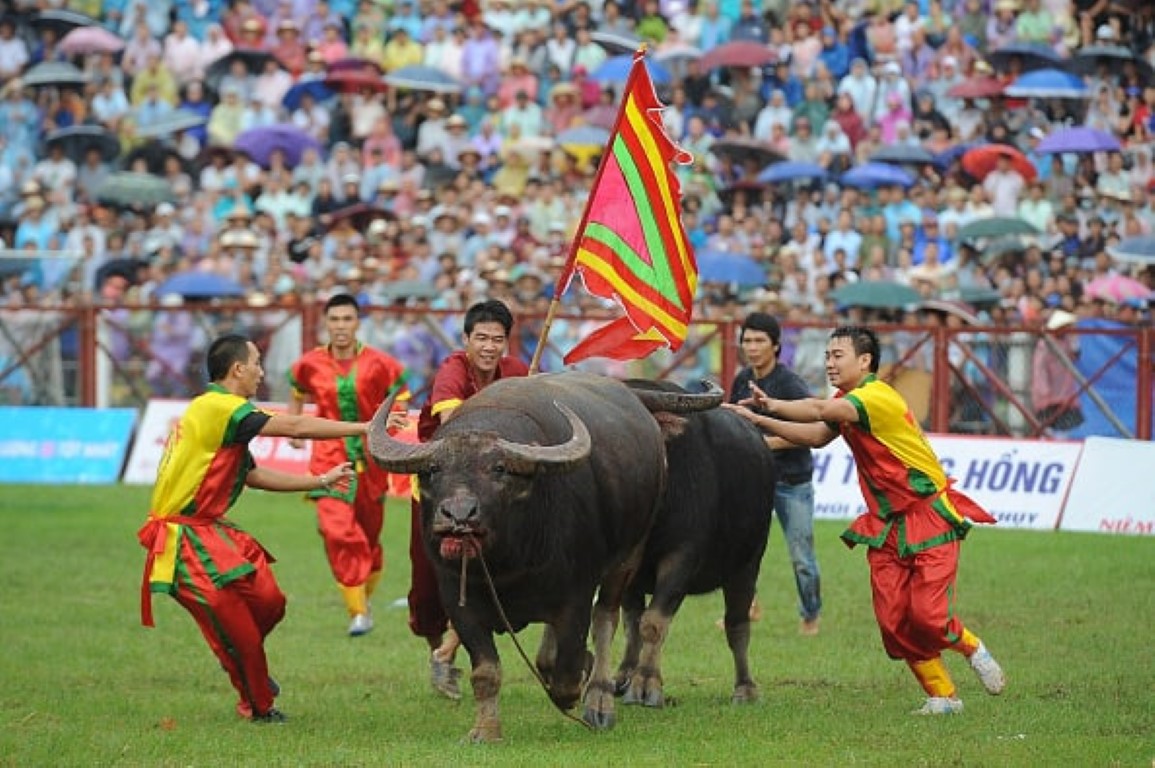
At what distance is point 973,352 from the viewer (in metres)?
23.8

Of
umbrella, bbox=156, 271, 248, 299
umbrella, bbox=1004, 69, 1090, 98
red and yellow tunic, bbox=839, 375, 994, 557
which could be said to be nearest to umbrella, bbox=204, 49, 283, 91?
umbrella, bbox=156, 271, 248, 299

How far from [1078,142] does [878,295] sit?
3679 mm

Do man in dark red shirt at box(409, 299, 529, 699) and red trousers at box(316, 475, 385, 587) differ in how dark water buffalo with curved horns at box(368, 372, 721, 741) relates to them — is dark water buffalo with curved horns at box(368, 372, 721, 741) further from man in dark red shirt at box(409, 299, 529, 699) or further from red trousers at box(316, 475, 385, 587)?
red trousers at box(316, 475, 385, 587)

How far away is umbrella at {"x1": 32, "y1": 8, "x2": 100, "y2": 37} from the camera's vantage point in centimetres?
3400

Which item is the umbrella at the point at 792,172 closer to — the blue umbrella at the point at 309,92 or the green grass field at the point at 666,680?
the blue umbrella at the point at 309,92

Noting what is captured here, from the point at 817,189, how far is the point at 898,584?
16526 millimetres

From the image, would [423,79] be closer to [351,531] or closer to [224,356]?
[351,531]

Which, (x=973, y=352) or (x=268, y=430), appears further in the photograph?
(x=973, y=352)

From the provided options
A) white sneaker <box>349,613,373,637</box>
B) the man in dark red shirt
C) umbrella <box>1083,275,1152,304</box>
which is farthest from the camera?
umbrella <box>1083,275,1152,304</box>

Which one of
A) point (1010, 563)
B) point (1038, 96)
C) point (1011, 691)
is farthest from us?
point (1038, 96)

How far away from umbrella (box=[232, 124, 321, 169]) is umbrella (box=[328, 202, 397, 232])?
1.86 meters

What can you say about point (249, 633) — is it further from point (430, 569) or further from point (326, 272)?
point (326, 272)

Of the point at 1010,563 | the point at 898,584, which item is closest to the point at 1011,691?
the point at 898,584

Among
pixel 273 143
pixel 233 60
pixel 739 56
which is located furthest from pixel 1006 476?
pixel 233 60
